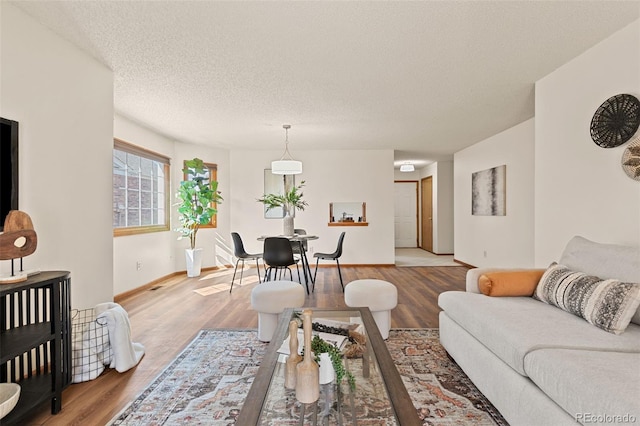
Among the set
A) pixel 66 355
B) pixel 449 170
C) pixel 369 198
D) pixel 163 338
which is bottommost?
pixel 163 338

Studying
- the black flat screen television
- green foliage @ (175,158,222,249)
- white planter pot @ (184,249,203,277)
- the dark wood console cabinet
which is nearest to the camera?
the dark wood console cabinet

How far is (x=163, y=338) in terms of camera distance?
2881 mm

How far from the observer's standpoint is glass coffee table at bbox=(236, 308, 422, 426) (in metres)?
1.12

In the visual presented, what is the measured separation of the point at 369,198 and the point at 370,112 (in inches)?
106

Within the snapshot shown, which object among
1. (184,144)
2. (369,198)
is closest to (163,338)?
(184,144)

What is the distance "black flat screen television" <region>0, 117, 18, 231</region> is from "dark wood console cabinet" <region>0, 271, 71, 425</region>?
468 millimetres

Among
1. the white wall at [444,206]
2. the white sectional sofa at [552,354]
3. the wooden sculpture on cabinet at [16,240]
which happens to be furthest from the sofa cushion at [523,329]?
the white wall at [444,206]

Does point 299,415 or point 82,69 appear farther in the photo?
point 82,69

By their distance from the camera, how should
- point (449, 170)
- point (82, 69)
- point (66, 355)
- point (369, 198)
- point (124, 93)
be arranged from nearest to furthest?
1. point (66, 355)
2. point (82, 69)
3. point (124, 93)
4. point (369, 198)
5. point (449, 170)

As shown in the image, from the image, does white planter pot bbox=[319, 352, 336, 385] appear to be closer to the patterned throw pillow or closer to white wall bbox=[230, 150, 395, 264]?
the patterned throw pillow

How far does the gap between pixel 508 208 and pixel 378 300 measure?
342cm

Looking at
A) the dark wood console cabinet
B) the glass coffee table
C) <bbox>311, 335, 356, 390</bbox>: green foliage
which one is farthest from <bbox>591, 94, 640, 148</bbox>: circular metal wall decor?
the dark wood console cabinet

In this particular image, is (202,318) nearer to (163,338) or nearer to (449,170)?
(163,338)

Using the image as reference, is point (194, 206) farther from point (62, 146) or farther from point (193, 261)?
point (62, 146)
